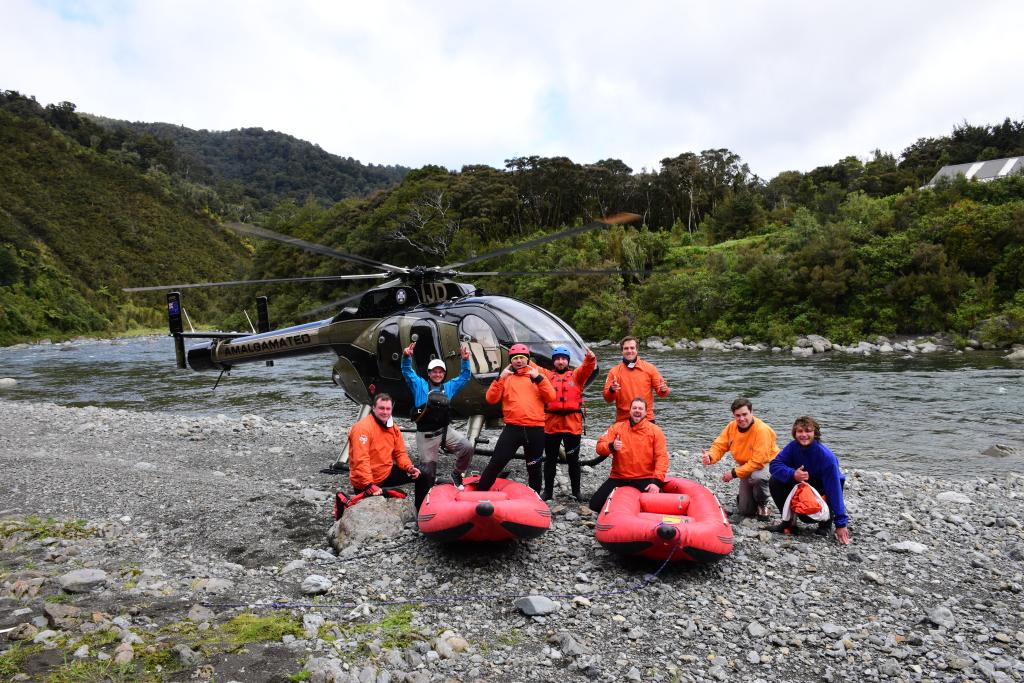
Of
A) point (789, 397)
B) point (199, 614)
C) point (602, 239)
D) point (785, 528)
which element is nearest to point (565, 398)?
point (785, 528)

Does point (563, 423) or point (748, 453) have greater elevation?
point (563, 423)

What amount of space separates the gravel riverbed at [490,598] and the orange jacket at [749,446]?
61 cm

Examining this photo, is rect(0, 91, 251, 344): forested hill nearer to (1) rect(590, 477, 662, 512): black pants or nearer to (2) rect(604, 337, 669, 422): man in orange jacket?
(2) rect(604, 337, 669, 422): man in orange jacket

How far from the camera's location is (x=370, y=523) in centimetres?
591

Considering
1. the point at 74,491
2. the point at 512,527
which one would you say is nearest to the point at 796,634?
the point at 512,527

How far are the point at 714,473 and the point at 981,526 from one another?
10.2 feet

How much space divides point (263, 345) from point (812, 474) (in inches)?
315

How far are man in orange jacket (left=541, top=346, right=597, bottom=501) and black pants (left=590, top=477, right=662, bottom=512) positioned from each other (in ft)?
2.02

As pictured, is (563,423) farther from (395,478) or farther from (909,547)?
(909,547)

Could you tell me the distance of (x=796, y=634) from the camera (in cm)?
431

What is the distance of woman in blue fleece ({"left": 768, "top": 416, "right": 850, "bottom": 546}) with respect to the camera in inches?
227

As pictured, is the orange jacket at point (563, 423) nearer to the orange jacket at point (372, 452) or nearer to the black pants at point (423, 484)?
the black pants at point (423, 484)

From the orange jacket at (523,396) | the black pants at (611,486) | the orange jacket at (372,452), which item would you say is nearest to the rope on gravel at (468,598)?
the black pants at (611,486)

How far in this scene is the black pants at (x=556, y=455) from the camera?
679 cm
